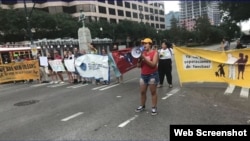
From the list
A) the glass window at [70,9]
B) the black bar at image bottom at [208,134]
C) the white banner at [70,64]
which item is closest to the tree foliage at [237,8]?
the white banner at [70,64]

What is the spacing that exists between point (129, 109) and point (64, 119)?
172 centimetres

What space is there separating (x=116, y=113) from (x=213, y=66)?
481cm

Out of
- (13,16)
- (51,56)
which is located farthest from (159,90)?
(13,16)

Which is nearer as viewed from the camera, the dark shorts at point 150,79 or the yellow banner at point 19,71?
the dark shorts at point 150,79

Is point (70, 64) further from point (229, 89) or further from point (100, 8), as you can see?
point (100, 8)

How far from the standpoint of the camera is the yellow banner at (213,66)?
10.9 meters

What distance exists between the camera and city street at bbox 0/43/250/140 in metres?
6.84

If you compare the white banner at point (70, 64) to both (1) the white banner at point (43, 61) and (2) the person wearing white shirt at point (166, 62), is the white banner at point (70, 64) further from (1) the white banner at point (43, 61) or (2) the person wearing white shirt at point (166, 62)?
(2) the person wearing white shirt at point (166, 62)

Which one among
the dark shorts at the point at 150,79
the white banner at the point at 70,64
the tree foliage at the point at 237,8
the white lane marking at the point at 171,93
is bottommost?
the white lane marking at the point at 171,93

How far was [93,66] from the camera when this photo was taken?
15273 mm

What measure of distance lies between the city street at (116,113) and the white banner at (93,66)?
7.93ft

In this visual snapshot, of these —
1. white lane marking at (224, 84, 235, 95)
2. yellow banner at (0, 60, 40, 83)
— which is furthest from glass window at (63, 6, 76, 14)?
white lane marking at (224, 84, 235, 95)

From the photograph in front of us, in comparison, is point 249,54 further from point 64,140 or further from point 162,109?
point 64,140

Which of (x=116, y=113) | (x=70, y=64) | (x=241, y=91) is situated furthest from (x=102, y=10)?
(x=116, y=113)
